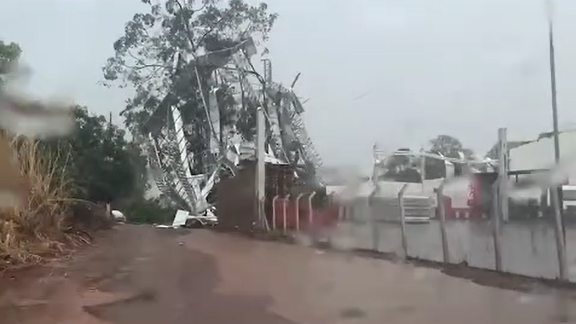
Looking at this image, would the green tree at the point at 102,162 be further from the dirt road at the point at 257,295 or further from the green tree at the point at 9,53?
the dirt road at the point at 257,295

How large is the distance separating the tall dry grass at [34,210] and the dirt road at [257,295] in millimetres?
566

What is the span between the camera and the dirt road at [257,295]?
8258mm

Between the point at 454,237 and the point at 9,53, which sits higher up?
the point at 9,53

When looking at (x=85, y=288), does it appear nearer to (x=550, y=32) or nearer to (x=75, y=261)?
(x=75, y=261)

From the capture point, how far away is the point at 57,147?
16.8 m

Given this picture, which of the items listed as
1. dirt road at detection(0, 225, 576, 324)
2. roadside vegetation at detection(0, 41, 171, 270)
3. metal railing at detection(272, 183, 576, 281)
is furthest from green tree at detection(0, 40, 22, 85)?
metal railing at detection(272, 183, 576, 281)

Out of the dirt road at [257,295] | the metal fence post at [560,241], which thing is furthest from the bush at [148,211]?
the metal fence post at [560,241]

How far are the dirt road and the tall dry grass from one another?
57 cm

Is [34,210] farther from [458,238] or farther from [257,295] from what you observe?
[458,238]

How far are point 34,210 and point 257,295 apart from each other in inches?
247

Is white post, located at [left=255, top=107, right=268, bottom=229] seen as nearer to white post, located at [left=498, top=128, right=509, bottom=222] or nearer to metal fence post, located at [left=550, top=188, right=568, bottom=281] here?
white post, located at [left=498, top=128, right=509, bottom=222]

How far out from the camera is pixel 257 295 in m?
9.80

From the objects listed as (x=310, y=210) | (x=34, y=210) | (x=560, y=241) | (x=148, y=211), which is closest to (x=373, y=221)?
(x=310, y=210)

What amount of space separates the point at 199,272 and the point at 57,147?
19.4ft
